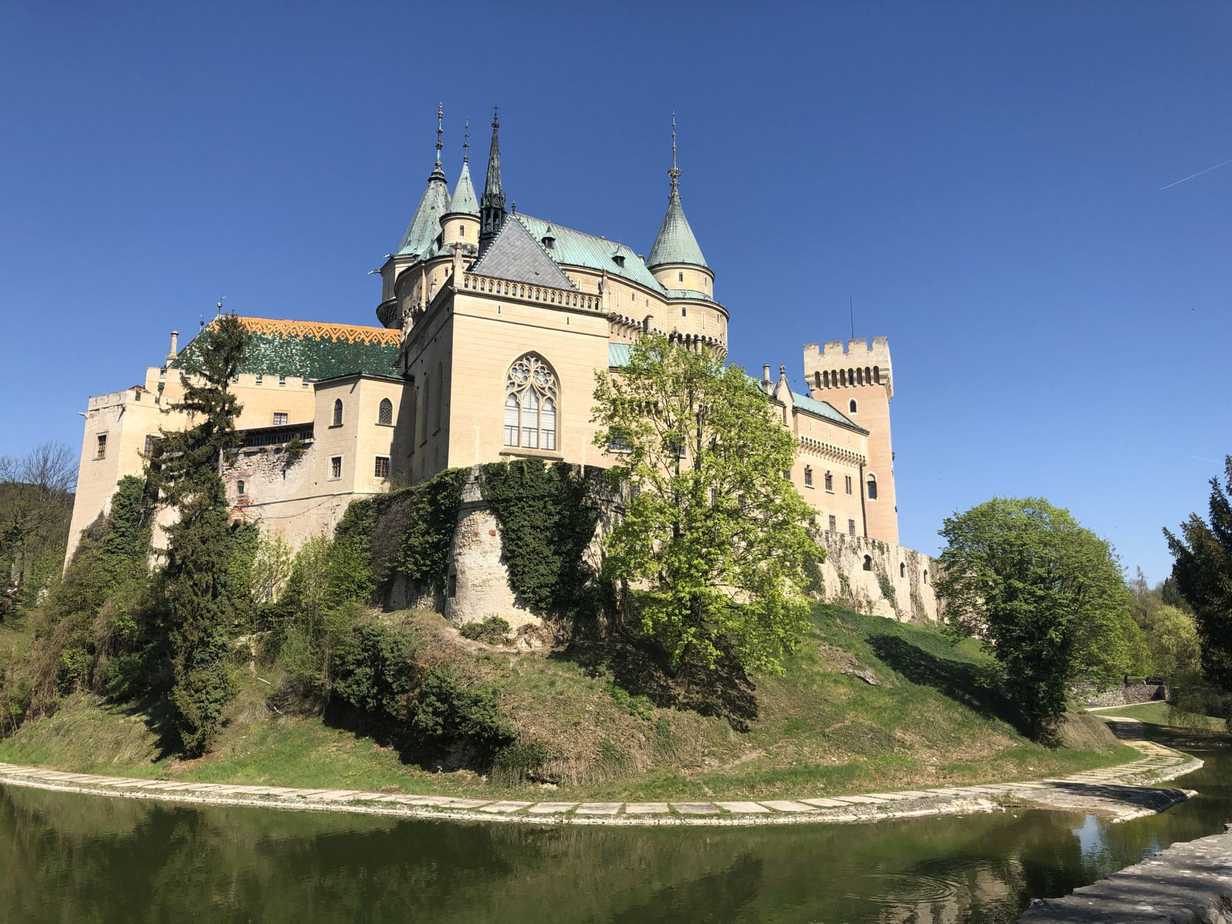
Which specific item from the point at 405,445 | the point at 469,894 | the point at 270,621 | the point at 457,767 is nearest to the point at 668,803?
the point at 457,767

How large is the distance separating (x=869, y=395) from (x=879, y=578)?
893 inches

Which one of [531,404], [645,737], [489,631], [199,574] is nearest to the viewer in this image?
[645,737]

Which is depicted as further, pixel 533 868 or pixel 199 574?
pixel 199 574

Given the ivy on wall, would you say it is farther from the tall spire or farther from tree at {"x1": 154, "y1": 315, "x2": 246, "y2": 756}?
the tall spire

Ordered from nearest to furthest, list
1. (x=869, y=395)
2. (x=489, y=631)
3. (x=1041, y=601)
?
(x=489, y=631) < (x=1041, y=601) < (x=869, y=395)

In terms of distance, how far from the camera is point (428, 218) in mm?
62281

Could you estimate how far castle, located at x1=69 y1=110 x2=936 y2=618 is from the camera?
3644cm

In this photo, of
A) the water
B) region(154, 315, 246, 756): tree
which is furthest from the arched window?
the water

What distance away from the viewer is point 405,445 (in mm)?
42406

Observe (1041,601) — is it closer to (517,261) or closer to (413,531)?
(413,531)

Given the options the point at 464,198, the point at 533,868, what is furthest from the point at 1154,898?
the point at 464,198

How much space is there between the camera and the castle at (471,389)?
3644 cm

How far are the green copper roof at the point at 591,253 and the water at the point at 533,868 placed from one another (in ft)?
146

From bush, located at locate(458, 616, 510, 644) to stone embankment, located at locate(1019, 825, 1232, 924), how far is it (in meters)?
19.4
